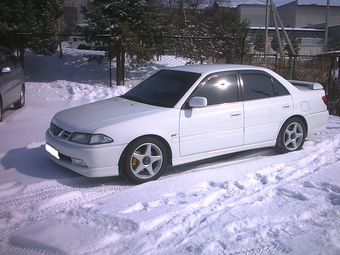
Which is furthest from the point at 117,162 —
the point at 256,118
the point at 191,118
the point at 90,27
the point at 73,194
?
the point at 90,27

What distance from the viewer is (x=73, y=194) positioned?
4277 millimetres

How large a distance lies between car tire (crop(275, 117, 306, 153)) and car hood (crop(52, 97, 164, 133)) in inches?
86.2

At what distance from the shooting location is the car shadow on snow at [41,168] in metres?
4.75

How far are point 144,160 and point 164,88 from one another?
129cm

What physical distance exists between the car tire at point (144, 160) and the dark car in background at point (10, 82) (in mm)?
4388

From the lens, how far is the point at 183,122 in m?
4.86

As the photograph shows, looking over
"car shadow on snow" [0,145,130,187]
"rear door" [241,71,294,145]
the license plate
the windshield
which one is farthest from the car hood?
"rear door" [241,71,294,145]

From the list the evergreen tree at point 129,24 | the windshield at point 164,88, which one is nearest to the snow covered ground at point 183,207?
the windshield at point 164,88

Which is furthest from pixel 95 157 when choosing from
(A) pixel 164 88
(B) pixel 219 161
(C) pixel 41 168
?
(B) pixel 219 161

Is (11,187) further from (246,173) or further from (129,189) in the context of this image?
(246,173)

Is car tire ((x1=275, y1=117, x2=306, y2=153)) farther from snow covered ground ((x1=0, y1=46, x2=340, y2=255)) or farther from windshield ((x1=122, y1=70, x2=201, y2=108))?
windshield ((x1=122, y1=70, x2=201, y2=108))

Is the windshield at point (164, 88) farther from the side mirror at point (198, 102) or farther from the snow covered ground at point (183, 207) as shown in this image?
the snow covered ground at point (183, 207)

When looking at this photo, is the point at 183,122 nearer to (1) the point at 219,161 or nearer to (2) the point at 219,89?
(2) the point at 219,89

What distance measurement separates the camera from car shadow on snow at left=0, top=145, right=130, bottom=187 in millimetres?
4750
